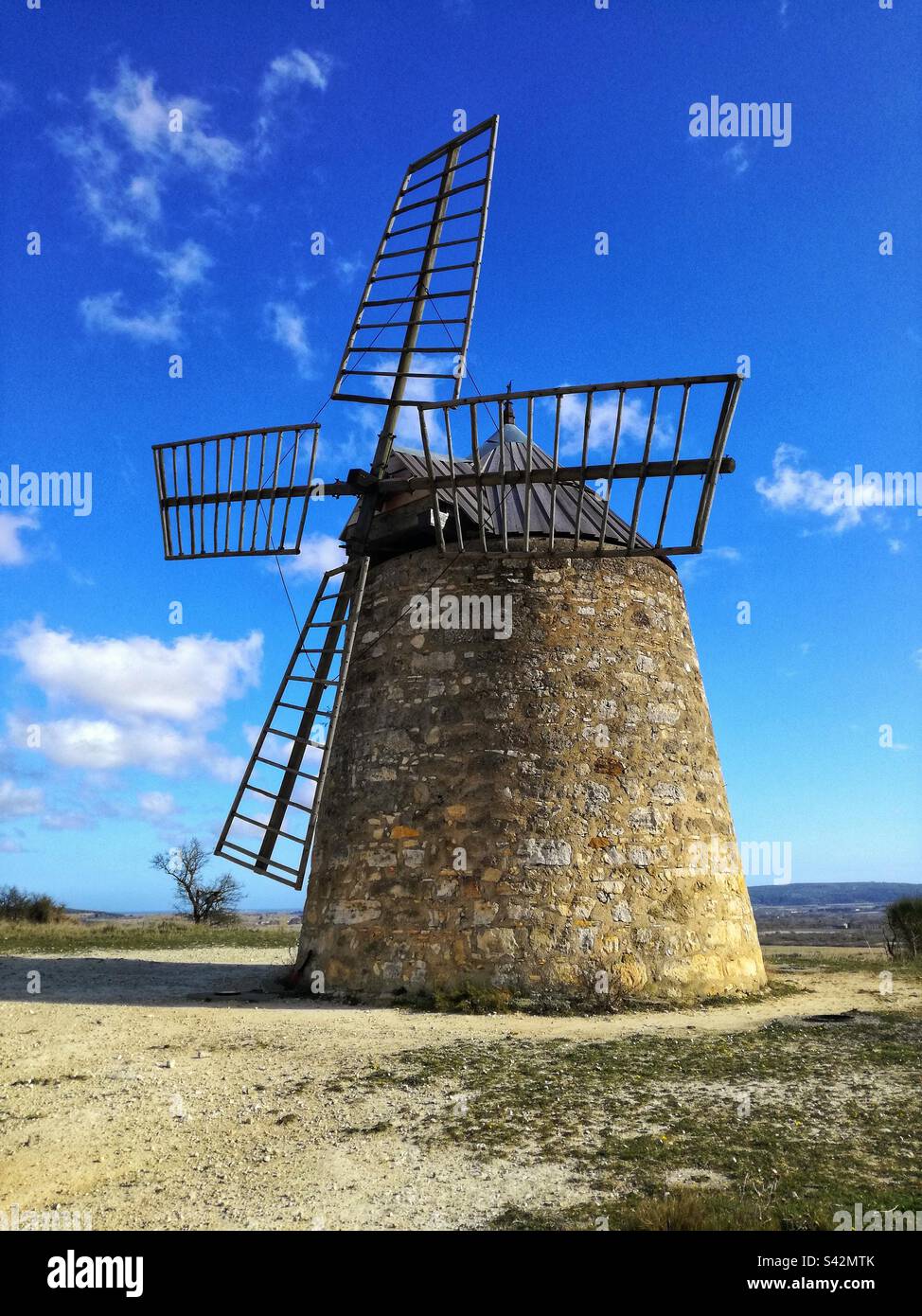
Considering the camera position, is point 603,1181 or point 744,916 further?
point 744,916

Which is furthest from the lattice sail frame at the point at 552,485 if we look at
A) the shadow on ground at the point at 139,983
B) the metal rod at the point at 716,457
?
the shadow on ground at the point at 139,983

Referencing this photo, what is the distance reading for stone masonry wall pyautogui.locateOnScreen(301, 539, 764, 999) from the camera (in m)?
8.52

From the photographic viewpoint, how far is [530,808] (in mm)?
8773

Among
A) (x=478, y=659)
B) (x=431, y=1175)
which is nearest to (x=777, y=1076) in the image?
(x=431, y=1175)

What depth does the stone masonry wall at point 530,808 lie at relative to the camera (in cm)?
852

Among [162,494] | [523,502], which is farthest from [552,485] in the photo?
[162,494]

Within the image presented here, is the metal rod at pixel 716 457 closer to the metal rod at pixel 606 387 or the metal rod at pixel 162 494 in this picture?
the metal rod at pixel 606 387

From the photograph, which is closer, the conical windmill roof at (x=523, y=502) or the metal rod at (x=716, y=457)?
the metal rod at (x=716, y=457)

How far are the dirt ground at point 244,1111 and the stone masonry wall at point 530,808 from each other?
618 millimetres

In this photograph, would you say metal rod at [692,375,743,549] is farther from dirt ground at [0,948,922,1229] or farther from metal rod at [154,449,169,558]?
metal rod at [154,449,169,558]

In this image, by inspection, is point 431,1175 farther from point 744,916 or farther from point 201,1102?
point 744,916

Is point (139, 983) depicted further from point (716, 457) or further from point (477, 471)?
point (716, 457)
